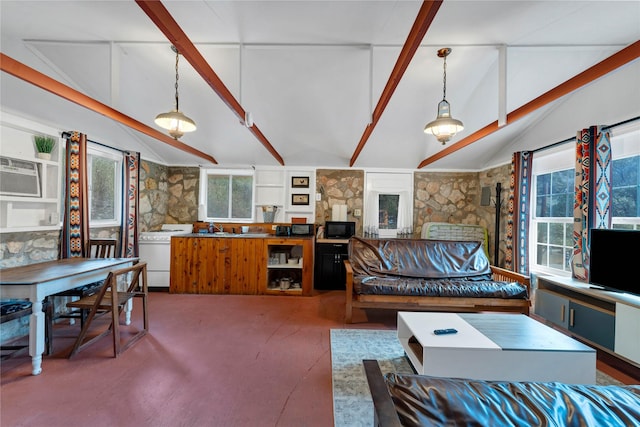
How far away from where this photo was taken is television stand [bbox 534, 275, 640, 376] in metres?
2.06

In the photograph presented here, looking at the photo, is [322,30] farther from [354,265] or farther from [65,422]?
[65,422]

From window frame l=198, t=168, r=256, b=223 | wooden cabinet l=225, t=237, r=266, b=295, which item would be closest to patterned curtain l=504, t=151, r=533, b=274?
wooden cabinet l=225, t=237, r=266, b=295

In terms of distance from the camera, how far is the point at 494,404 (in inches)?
31.6

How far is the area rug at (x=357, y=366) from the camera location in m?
1.63

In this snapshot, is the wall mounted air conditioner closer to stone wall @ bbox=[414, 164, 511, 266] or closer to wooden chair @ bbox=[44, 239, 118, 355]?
wooden chair @ bbox=[44, 239, 118, 355]

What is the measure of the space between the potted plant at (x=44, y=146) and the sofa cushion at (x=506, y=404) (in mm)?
3892

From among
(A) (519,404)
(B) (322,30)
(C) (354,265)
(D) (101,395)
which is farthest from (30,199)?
(A) (519,404)

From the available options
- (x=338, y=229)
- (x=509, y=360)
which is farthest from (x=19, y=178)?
(x=509, y=360)

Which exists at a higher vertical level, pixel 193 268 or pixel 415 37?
pixel 415 37

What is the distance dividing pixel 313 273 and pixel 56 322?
10.6 ft

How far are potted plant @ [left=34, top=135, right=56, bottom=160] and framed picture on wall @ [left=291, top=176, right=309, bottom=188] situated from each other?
10.6 ft

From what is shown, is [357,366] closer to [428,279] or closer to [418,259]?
[428,279]

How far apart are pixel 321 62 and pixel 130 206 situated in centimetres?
339

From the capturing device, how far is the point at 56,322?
2.93 meters
